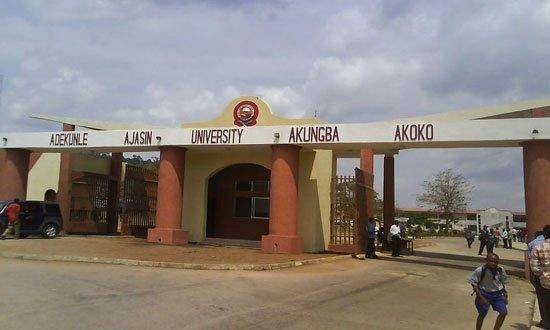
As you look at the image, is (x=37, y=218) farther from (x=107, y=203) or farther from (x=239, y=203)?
(x=239, y=203)

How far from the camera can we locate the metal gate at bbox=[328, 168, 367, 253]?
803 inches

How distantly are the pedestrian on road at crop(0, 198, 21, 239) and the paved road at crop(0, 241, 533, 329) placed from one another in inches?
268

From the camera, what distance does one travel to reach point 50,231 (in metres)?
22.0

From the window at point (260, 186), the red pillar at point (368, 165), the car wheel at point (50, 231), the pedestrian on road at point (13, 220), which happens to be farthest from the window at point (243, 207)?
the pedestrian on road at point (13, 220)

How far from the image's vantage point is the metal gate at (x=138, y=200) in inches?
1056

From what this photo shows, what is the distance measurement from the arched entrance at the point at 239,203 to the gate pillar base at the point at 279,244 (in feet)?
15.7

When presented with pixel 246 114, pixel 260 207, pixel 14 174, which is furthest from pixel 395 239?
pixel 14 174

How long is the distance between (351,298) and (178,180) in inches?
475

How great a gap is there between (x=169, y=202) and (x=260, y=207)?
486 cm

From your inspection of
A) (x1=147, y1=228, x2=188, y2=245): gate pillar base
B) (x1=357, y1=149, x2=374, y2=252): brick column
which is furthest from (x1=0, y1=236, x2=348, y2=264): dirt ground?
(x1=357, y1=149, x2=374, y2=252): brick column

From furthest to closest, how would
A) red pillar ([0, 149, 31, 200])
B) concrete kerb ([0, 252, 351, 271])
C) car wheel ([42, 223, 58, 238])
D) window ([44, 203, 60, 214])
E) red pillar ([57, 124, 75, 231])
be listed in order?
red pillar ([57, 124, 75, 231]), red pillar ([0, 149, 31, 200]), window ([44, 203, 60, 214]), car wheel ([42, 223, 58, 238]), concrete kerb ([0, 252, 351, 271])

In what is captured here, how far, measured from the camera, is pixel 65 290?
9703 mm

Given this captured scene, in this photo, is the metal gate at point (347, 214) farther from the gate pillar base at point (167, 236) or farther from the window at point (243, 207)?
the gate pillar base at point (167, 236)

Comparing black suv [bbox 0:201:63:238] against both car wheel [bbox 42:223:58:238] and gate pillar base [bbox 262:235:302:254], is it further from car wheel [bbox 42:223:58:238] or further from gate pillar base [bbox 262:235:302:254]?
gate pillar base [bbox 262:235:302:254]
